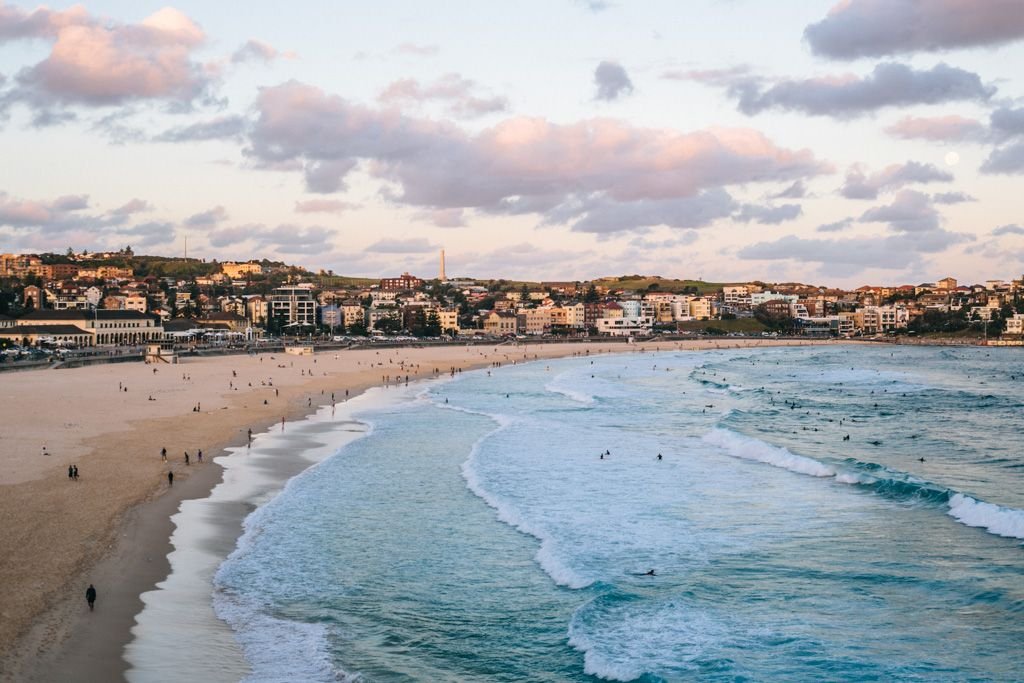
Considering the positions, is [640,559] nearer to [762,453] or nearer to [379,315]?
[762,453]

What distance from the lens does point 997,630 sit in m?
14.3

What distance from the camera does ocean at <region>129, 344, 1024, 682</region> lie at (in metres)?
13.5

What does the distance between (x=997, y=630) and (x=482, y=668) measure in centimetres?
803

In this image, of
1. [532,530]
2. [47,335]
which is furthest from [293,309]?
[532,530]

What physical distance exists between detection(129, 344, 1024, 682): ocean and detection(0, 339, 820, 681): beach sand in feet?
4.51

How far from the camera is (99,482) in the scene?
78.6ft

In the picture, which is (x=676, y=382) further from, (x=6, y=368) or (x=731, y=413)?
(x=6, y=368)

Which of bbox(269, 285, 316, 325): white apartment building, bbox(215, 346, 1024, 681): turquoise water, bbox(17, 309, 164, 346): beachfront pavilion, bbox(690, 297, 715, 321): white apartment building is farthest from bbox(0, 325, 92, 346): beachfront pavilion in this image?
bbox(690, 297, 715, 321): white apartment building

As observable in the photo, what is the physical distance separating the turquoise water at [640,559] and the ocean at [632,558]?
62mm

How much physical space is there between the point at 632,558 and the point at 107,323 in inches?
3461

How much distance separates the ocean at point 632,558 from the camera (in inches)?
530

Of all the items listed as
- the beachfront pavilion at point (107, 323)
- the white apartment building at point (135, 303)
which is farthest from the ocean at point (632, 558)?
the white apartment building at point (135, 303)

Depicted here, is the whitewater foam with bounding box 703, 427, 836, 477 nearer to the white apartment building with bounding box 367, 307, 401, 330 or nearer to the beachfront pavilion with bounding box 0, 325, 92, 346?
the beachfront pavilion with bounding box 0, 325, 92, 346

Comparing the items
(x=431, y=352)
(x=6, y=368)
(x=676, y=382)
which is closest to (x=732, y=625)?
(x=676, y=382)
